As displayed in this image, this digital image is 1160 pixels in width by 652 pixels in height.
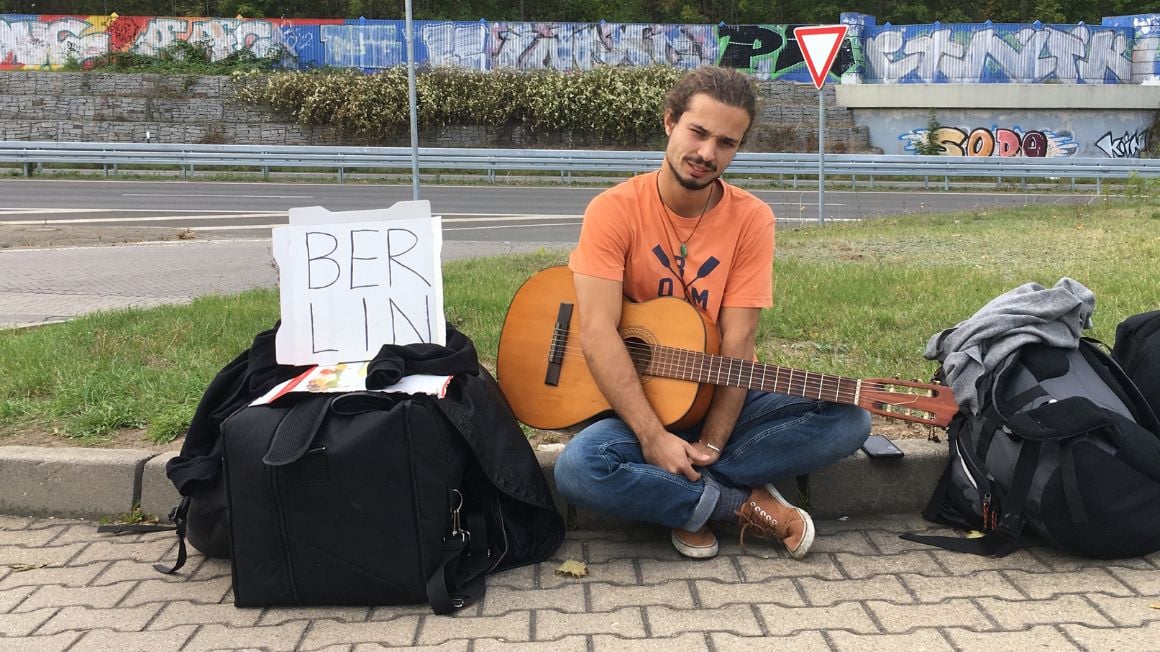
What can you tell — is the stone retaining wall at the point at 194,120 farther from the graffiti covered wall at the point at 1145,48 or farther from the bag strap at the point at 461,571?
the bag strap at the point at 461,571

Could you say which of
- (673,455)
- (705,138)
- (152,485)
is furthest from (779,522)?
(152,485)

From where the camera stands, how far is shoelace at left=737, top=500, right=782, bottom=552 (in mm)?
3490

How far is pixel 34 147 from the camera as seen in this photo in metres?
23.7

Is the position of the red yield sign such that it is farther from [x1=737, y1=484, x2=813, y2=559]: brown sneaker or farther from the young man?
[x1=737, y1=484, x2=813, y2=559]: brown sneaker

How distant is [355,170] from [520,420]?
22.0 meters

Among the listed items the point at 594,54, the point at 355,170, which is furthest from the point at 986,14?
the point at 355,170

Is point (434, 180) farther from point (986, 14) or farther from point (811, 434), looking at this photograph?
point (986, 14)

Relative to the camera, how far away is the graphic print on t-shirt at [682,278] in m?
3.59

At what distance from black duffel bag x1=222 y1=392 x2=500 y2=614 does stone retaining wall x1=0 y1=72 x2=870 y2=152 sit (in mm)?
27414

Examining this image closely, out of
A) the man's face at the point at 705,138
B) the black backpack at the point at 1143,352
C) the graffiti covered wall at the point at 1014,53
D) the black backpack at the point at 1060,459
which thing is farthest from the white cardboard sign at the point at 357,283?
the graffiti covered wall at the point at 1014,53

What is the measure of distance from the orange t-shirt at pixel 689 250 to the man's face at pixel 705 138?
0.66 feet

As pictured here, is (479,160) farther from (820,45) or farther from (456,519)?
(456,519)

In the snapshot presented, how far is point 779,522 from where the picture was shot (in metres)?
3.48

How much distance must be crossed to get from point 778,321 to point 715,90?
8.94 ft
